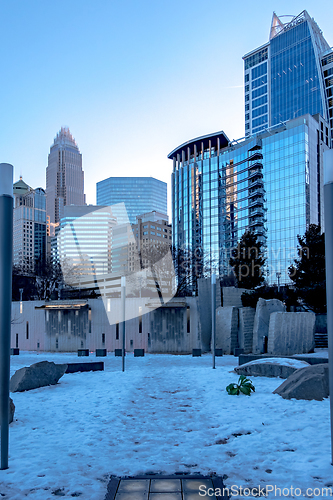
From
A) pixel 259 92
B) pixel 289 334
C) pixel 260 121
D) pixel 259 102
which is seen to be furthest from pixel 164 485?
pixel 259 92

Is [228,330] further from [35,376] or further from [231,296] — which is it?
[35,376]

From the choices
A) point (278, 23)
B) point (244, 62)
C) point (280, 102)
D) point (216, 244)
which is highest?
point (278, 23)

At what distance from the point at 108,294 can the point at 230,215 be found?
61.1m

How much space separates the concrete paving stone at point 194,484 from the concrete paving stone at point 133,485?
17.6 inches

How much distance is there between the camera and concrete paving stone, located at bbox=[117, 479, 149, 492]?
14.0ft

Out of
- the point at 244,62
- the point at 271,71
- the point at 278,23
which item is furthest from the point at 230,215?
the point at 278,23

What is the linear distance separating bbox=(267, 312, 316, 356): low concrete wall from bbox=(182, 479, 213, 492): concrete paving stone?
15.7 meters

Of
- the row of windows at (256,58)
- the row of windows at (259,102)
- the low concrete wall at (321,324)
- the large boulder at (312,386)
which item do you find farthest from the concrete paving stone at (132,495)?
the row of windows at (256,58)

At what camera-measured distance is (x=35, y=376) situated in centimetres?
1091

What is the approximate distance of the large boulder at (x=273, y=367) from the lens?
458 inches

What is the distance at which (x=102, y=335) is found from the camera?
87.3 feet

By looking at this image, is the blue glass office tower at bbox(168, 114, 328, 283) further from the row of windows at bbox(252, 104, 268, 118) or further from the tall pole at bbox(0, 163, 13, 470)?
the tall pole at bbox(0, 163, 13, 470)

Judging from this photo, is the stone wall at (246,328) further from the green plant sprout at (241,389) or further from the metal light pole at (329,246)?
the metal light pole at (329,246)

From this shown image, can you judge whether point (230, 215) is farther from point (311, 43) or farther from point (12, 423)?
point (12, 423)
